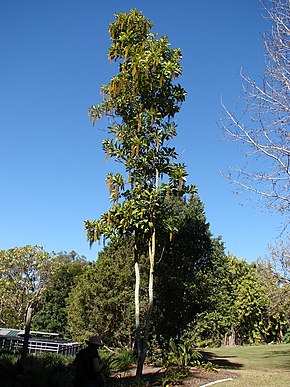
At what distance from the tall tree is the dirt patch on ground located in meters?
0.97

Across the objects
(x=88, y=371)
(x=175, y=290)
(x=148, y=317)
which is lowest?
(x=88, y=371)

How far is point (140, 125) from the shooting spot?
11.7m

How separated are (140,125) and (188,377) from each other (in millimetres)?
7241

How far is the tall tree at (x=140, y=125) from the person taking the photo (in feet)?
36.5

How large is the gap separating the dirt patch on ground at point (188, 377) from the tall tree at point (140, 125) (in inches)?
38.2

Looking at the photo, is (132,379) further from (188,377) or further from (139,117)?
(139,117)

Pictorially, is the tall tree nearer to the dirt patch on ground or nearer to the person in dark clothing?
the dirt patch on ground

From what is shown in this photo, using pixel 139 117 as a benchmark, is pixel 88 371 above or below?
below

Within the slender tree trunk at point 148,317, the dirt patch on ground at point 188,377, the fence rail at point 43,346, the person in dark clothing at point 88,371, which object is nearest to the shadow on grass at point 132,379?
the dirt patch on ground at point 188,377

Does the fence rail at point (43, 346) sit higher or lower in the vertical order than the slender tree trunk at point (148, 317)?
lower

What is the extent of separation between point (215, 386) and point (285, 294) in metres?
13.4

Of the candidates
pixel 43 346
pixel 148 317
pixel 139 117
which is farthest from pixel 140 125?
pixel 43 346

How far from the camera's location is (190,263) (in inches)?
605

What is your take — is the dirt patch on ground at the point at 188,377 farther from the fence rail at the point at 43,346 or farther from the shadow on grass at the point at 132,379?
the fence rail at the point at 43,346
